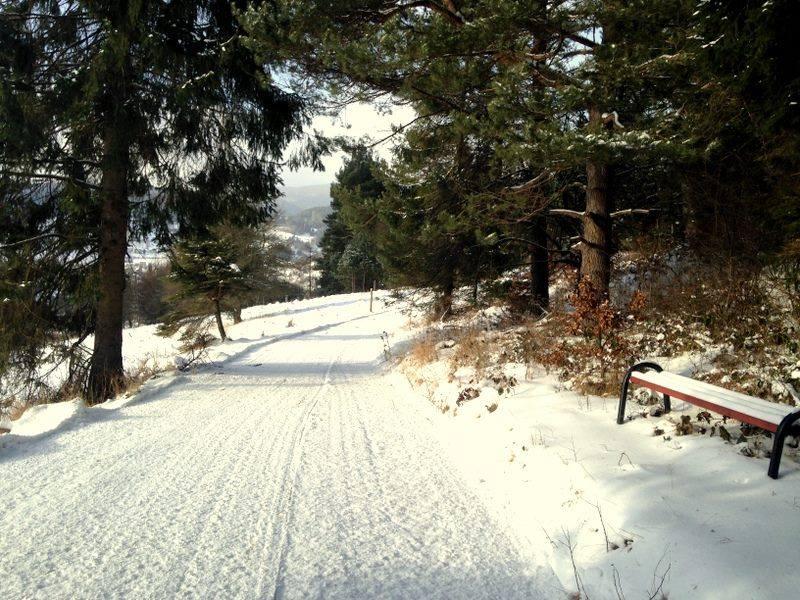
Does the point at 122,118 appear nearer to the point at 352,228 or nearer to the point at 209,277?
the point at 352,228

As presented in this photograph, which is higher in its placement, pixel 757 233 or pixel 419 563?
pixel 757 233

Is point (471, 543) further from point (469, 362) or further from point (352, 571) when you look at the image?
point (469, 362)

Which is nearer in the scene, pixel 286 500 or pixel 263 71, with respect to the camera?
pixel 286 500

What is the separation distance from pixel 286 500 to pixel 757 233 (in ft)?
22.4

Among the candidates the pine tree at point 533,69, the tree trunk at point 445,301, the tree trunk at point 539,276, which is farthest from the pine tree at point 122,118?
the tree trunk at point 539,276

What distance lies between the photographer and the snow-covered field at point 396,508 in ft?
8.45

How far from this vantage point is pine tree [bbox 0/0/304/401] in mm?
7301

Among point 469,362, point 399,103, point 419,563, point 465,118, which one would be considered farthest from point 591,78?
point 419,563

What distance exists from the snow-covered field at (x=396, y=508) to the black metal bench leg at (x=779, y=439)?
84 millimetres

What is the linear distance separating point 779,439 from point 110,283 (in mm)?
9537

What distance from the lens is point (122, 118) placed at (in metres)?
7.68

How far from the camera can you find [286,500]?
3625 millimetres

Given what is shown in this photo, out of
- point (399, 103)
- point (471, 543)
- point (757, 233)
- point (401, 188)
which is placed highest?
point (399, 103)

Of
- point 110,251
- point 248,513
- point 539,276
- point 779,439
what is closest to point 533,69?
point 779,439
